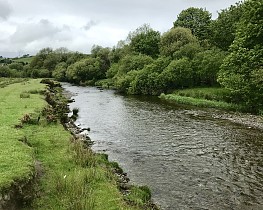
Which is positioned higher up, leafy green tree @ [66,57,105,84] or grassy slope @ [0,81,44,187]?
leafy green tree @ [66,57,105,84]

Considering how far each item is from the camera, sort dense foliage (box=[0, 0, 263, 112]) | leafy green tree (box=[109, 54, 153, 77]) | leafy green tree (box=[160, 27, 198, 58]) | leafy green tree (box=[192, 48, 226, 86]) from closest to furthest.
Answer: dense foliage (box=[0, 0, 263, 112]), leafy green tree (box=[192, 48, 226, 86]), leafy green tree (box=[160, 27, 198, 58]), leafy green tree (box=[109, 54, 153, 77])

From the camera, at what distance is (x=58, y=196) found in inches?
639

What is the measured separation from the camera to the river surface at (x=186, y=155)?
20109 millimetres

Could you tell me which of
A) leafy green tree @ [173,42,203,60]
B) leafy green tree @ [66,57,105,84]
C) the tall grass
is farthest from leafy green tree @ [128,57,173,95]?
leafy green tree @ [66,57,105,84]

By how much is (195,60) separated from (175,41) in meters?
19.7

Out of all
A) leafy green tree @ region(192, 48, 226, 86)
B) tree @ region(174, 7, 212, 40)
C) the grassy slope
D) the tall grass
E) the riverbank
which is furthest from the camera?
tree @ region(174, 7, 212, 40)

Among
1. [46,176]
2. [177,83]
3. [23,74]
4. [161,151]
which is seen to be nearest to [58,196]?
[46,176]

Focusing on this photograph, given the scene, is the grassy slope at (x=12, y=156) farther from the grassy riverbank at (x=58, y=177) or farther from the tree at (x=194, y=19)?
the tree at (x=194, y=19)

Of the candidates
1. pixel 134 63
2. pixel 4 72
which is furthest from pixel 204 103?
pixel 4 72

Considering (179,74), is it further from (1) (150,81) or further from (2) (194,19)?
(2) (194,19)

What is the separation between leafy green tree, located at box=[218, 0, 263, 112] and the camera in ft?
170

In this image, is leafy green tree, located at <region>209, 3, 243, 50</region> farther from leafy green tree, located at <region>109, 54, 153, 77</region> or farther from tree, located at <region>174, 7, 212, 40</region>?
tree, located at <region>174, 7, 212, 40</region>

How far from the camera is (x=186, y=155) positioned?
29.1m

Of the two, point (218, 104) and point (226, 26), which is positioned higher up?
point (226, 26)
